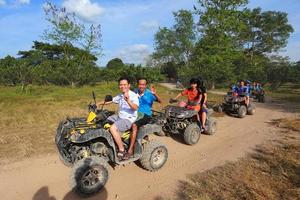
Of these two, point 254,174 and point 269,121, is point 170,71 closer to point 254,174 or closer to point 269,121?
point 269,121

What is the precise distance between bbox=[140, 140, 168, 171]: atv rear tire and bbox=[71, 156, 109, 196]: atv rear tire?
1056 millimetres

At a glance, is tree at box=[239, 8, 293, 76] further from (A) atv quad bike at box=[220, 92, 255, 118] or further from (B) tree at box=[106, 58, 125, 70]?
(A) atv quad bike at box=[220, 92, 255, 118]

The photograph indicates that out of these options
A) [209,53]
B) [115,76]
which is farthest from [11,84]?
[209,53]

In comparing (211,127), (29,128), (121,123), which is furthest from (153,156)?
(29,128)

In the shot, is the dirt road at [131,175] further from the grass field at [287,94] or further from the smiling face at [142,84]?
the grass field at [287,94]

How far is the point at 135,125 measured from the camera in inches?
230

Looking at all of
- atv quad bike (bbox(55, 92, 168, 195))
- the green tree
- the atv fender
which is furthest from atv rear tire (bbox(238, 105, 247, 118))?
the green tree

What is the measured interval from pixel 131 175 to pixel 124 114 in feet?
4.14

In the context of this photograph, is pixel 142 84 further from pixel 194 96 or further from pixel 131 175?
pixel 194 96

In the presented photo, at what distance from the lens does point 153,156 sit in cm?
614

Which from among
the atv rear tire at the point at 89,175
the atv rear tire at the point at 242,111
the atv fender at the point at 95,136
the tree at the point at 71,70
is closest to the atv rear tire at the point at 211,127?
the atv rear tire at the point at 242,111

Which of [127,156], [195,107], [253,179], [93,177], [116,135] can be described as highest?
[195,107]

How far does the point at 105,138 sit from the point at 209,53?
13.1 m

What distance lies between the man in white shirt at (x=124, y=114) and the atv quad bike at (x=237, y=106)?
8.28m
